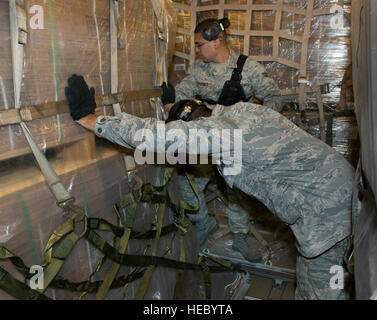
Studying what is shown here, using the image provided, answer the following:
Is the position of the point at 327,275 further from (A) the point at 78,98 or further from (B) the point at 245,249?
(A) the point at 78,98

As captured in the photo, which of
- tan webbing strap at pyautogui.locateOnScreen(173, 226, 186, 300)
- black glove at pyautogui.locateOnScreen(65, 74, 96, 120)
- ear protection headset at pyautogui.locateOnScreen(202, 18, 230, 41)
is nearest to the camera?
black glove at pyautogui.locateOnScreen(65, 74, 96, 120)

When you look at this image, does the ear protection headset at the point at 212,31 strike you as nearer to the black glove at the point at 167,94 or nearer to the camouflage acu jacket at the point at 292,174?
the black glove at the point at 167,94

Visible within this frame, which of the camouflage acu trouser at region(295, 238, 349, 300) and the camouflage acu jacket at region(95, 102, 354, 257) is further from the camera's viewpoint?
the camouflage acu trouser at region(295, 238, 349, 300)

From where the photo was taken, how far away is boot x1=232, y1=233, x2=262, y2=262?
10.1 feet

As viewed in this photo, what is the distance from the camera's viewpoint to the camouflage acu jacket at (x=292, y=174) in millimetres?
1725

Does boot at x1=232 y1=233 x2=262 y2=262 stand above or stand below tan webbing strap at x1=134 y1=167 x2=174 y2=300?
below

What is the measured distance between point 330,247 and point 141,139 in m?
1.16

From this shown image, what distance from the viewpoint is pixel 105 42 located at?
5.91 feet

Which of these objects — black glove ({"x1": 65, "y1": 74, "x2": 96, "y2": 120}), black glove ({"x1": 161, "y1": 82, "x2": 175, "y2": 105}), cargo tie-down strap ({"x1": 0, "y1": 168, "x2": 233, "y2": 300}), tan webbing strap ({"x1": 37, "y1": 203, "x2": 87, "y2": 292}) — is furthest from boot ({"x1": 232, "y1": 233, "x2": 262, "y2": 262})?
black glove ({"x1": 65, "y1": 74, "x2": 96, "y2": 120})

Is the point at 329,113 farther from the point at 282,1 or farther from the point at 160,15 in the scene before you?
the point at 160,15

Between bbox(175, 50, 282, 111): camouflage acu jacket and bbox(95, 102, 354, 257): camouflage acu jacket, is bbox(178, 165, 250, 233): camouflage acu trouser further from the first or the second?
bbox(95, 102, 354, 257): camouflage acu jacket

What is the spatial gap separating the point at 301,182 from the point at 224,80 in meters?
1.59

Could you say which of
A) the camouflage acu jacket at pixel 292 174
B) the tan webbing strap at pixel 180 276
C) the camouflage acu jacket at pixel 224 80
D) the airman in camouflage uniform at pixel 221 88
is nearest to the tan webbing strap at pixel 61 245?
the camouflage acu jacket at pixel 292 174

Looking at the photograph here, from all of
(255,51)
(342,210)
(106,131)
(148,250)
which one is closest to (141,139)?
(106,131)
